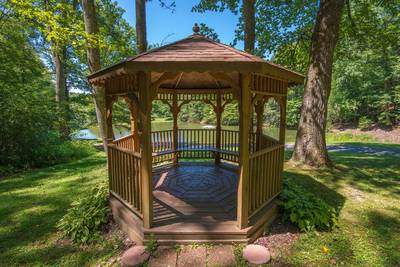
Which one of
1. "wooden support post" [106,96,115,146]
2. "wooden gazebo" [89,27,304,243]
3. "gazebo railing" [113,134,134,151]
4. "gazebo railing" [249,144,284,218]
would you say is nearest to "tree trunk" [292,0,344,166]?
"wooden gazebo" [89,27,304,243]

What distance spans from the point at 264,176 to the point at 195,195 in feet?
4.72

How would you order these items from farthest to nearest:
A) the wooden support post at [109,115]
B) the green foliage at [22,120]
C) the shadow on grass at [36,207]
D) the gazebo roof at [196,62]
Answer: the green foliage at [22,120] → the wooden support post at [109,115] → the shadow on grass at [36,207] → the gazebo roof at [196,62]

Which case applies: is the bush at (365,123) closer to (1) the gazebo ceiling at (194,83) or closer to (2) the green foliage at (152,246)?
(1) the gazebo ceiling at (194,83)

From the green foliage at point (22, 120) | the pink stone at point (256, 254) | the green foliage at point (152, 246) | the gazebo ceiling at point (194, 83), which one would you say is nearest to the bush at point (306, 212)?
the pink stone at point (256, 254)

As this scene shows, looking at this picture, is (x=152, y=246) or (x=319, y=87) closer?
(x=152, y=246)

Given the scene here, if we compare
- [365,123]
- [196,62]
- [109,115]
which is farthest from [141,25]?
[365,123]

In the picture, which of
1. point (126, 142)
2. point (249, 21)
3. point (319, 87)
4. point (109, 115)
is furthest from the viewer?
point (249, 21)

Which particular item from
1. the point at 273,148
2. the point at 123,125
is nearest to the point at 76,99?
the point at 123,125

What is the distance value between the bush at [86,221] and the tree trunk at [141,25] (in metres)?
4.74

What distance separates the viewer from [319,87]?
20.4ft

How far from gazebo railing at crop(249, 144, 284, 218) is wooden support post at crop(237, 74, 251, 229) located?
184 mm

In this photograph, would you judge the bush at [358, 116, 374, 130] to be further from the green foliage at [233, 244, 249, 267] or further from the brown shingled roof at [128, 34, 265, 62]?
the green foliage at [233, 244, 249, 267]

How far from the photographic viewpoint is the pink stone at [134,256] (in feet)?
9.06

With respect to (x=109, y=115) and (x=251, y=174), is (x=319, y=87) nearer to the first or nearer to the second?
(x=251, y=174)
